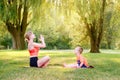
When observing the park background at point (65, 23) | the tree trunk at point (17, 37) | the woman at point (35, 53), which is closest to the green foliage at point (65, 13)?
the park background at point (65, 23)

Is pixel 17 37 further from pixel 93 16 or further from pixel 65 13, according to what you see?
pixel 93 16

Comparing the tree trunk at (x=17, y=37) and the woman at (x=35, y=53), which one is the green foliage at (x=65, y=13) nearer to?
the tree trunk at (x=17, y=37)

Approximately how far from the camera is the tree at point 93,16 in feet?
80.7

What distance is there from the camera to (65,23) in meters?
30.1

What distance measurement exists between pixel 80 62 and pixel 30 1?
5.38 metres

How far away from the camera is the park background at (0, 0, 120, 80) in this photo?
384 inches

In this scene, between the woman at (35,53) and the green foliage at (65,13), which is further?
the green foliage at (65,13)

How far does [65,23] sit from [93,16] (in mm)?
4853

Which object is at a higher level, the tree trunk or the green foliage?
the green foliage

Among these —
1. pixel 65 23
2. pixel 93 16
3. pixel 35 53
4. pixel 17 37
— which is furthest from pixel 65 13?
pixel 35 53

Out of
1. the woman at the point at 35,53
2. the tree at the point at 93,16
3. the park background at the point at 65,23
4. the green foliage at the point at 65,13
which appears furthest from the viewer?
the tree at the point at 93,16

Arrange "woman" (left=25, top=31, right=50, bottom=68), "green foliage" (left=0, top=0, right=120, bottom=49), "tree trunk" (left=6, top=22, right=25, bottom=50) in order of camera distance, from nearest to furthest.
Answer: "woman" (left=25, top=31, right=50, bottom=68) → "green foliage" (left=0, top=0, right=120, bottom=49) → "tree trunk" (left=6, top=22, right=25, bottom=50)

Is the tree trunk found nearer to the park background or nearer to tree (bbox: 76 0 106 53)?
the park background

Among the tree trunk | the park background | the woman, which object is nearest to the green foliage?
the park background
